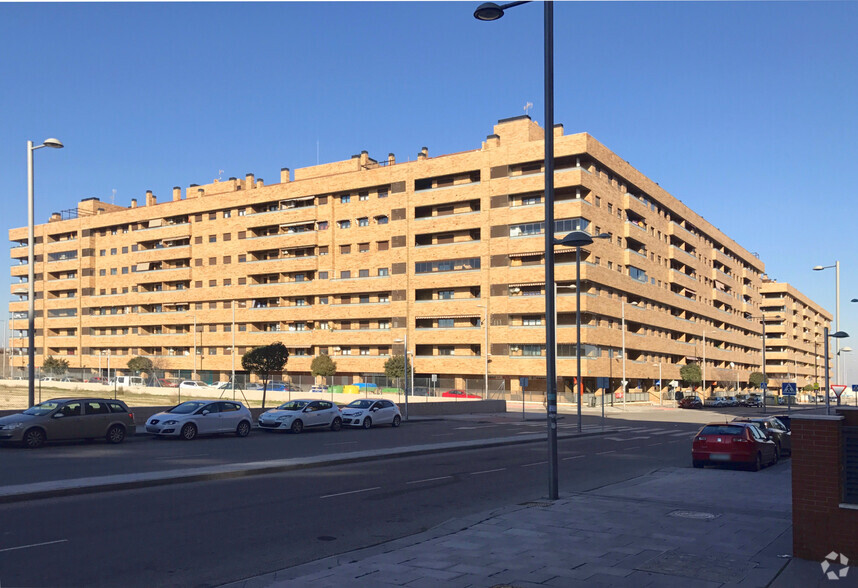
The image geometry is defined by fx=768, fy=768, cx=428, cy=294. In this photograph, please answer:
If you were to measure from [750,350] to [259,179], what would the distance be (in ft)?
278

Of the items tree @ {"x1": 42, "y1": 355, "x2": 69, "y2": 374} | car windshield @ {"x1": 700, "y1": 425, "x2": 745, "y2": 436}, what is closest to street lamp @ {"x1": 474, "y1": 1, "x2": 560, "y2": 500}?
car windshield @ {"x1": 700, "y1": 425, "x2": 745, "y2": 436}

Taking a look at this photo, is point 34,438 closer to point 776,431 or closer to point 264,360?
point 264,360

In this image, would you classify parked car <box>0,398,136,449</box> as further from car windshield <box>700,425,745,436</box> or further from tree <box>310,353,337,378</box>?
tree <box>310,353,337,378</box>

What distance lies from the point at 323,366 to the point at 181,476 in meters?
64.5

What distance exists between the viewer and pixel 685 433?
3800cm

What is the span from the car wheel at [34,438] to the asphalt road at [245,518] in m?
9.81

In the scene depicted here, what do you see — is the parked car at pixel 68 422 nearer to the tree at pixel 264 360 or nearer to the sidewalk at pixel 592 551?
the tree at pixel 264 360

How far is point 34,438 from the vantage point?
2323 cm

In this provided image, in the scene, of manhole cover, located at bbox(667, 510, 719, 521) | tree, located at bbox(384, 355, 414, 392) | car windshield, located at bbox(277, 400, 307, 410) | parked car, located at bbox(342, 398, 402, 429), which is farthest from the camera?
tree, located at bbox(384, 355, 414, 392)

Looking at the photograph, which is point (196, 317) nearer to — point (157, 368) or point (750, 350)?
point (157, 368)

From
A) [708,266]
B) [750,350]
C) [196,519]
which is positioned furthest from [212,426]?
[750,350]

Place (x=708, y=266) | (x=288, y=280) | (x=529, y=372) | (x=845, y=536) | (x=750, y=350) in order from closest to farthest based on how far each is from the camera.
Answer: (x=845, y=536) → (x=529, y=372) → (x=288, y=280) → (x=708, y=266) → (x=750, y=350)

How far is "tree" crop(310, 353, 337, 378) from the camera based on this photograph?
8012 centimetres

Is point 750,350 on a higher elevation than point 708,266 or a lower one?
lower
